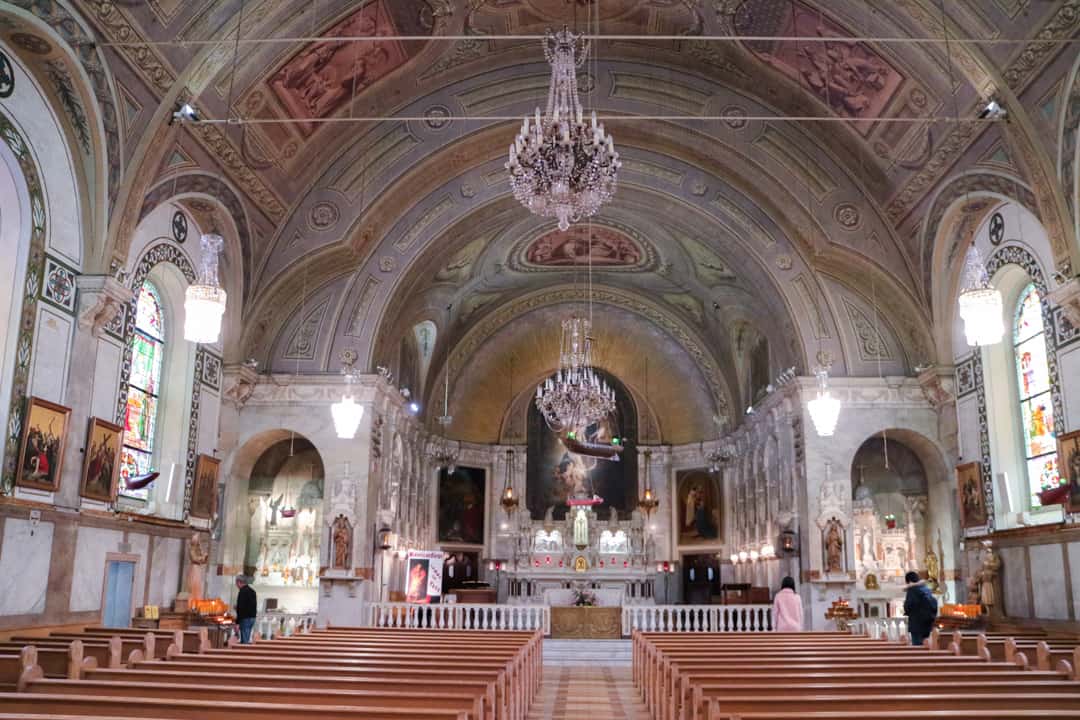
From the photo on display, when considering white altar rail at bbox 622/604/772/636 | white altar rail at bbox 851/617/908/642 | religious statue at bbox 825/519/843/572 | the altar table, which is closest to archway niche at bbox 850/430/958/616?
religious statue at bbox 825/519/843/572

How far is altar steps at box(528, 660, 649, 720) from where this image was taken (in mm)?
9844

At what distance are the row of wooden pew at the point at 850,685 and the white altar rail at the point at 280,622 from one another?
9.46 m

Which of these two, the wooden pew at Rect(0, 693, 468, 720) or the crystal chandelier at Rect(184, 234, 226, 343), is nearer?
the wooden pew at Rect(0, 693, 468, 720)

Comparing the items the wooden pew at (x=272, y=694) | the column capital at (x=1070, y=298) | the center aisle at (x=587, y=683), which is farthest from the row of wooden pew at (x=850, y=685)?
the column capital at (x=1070, y=298)

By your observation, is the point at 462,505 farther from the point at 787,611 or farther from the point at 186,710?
the point at 186,710

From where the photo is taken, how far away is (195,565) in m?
15.4

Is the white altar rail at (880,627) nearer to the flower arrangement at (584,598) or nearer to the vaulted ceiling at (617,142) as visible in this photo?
the vaulted ceiling at (617,142)

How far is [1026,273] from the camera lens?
1482 cm

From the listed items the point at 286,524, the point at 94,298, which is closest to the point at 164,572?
the point at 94,298

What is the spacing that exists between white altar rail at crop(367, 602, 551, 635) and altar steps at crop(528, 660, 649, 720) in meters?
1.70

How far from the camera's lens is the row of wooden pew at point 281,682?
4.48 meters

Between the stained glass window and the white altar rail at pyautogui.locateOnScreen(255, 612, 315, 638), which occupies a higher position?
the stained glass window

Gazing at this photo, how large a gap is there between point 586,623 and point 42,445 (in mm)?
10864

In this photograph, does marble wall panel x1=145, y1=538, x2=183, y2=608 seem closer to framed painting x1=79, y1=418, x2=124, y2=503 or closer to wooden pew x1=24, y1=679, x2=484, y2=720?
framed painting x1=79, y1=418, x2=124, y2=503
